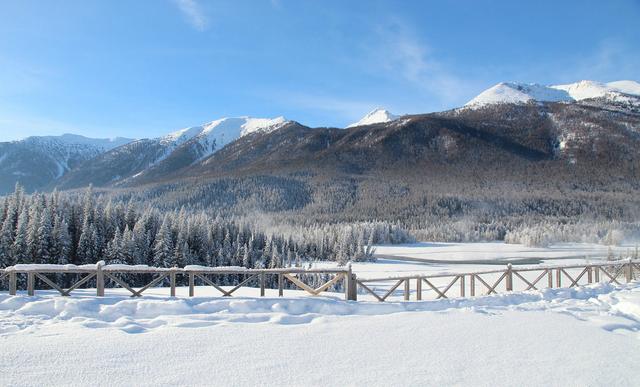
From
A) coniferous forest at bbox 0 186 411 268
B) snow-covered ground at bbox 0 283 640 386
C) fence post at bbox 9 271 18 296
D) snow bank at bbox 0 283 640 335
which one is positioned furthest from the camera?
coniferous forest at bbox 0 186 411 268

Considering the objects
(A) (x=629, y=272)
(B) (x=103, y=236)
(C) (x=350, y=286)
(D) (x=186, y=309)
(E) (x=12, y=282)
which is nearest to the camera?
(D) (x=186, y=309)

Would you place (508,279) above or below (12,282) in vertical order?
below

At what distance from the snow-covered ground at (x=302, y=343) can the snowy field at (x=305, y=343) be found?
32mm

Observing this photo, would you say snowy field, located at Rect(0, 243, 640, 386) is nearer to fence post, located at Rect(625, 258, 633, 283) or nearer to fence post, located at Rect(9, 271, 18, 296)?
fence post, located at Rect(9, 271, 18, 296)

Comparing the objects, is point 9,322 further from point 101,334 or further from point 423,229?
point 423,229

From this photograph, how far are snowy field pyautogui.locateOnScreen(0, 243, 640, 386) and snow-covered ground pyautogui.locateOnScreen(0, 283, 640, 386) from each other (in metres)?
0.03

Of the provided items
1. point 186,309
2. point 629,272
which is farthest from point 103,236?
point 629,272

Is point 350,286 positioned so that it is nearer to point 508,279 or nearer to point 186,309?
point 186,309

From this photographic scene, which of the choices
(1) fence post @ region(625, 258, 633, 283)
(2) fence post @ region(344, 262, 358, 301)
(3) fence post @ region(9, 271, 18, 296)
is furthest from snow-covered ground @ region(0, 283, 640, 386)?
(1) fence post @ region(625, 258, 633, 283)

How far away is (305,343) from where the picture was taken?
11008mm

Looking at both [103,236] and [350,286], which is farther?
[103,236]

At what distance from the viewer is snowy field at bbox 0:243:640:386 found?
29.6 feet

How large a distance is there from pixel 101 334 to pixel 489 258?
361ft

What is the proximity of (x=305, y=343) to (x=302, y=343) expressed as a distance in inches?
3.0
